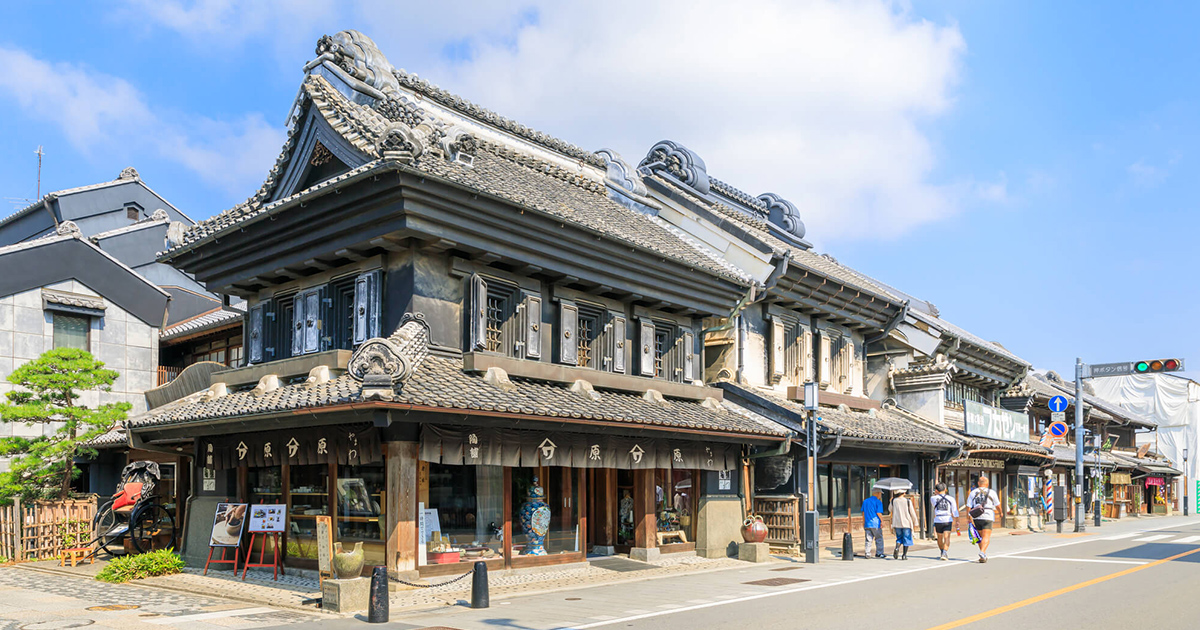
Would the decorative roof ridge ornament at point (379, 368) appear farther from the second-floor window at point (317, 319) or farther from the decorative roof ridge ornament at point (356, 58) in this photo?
the decorative roof ridge ornament at point (356, 58)

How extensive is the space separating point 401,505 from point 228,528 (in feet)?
16.2

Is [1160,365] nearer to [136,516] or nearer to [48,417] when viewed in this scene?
[136,516]

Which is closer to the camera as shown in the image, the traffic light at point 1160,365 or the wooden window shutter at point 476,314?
the wooden window shutter at point 476,314

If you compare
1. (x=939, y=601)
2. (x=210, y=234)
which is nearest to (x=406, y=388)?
(x=210, y=234)

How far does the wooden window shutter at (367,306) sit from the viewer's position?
56.6 ft

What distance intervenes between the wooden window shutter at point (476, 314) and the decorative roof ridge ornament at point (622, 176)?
9.80 metres

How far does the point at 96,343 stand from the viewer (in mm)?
27344

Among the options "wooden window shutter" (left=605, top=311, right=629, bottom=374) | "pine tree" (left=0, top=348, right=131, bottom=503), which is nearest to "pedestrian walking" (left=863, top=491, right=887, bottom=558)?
"wooden window shutter" (left=605, top=311, right=629, bottom=374)

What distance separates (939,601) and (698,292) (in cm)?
991

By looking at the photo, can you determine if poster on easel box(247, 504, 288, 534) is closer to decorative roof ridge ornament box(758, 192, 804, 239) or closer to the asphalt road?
the asphalt road

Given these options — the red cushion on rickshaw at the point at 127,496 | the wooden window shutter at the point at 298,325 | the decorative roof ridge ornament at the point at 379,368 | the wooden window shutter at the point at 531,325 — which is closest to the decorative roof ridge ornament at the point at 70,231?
the red cushion on rickshaw at the point at 127,496

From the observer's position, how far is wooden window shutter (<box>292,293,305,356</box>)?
19281mm

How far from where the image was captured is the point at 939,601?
1516 cm

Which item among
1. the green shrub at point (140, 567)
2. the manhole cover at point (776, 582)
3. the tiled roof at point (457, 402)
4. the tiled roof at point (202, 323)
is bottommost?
the manhole cover at point (776, 582)
